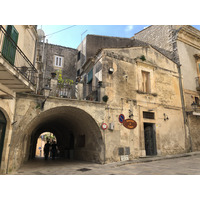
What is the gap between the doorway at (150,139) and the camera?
1266 centimetres

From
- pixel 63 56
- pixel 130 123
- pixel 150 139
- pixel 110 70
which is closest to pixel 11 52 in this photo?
pixel 110 70

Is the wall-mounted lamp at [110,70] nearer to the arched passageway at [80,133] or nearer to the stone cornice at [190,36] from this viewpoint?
the arched passageway at [80,133]

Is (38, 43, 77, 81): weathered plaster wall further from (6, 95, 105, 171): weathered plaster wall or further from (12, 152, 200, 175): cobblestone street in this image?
(12, 152, 200, 175): cobblestone street

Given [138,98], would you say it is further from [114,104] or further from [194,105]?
[194,105]

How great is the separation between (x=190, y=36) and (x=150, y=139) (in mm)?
11473

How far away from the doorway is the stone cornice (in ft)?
30.5

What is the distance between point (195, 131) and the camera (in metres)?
15.2

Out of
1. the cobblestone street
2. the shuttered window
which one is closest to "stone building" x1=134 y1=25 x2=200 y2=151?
the shuttered window

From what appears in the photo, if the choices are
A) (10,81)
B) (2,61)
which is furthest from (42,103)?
(2,61)

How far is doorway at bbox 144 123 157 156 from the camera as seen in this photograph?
41.5 feet

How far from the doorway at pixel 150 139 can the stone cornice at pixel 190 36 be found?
366 inches

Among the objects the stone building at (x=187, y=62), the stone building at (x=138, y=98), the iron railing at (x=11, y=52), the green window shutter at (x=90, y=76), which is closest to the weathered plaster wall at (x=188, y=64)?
the stone building at (x=187, y=62)

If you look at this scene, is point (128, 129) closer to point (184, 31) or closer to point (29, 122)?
point (29, 122)

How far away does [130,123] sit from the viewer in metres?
11.5
